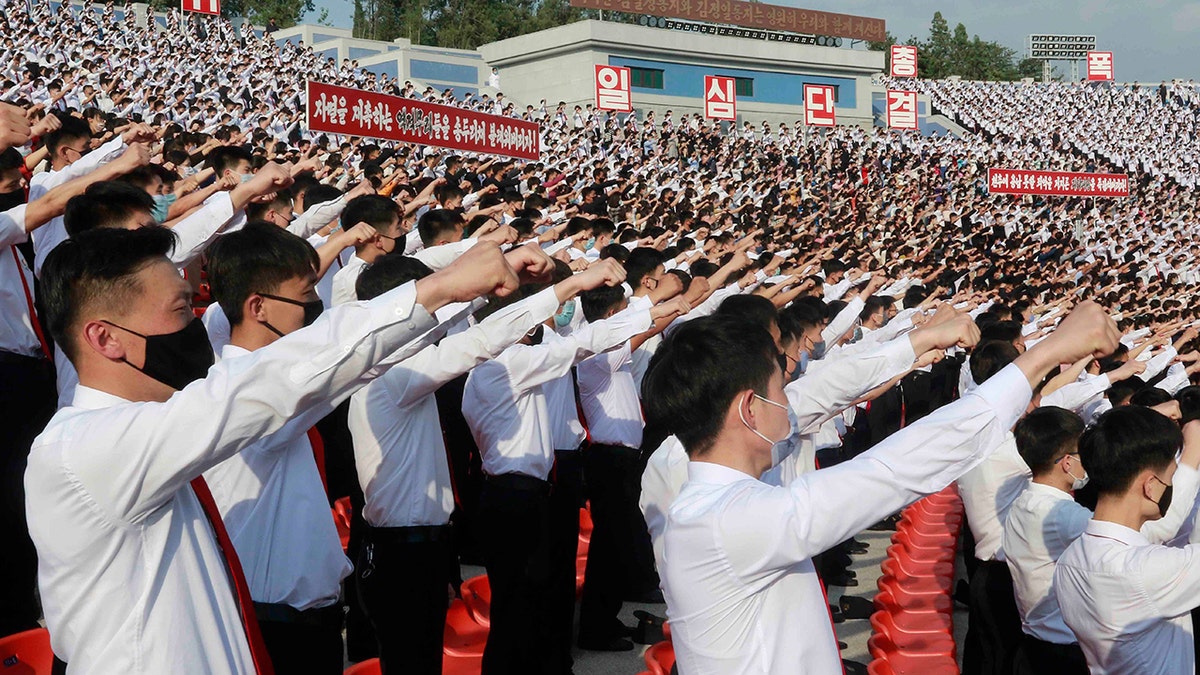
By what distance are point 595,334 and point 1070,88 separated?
51603mm

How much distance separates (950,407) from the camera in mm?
2229

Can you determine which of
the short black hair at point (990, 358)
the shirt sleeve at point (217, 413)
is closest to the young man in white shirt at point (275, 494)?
the shirt sleeve at point (217, 413)

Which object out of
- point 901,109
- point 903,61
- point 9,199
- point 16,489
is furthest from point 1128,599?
point 903,61

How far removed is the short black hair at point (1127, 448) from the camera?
3602 mm

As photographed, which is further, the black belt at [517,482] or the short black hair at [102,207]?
the black belt at [517,482]

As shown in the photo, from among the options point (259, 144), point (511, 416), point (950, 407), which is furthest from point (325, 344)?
point (259, 144)

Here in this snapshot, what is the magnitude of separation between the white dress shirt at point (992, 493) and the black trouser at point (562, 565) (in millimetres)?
Answer: 1739

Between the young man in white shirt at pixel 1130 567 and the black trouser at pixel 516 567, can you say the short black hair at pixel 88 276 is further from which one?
the young man in white shirt at pixel 1130 567

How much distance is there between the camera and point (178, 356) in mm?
2320

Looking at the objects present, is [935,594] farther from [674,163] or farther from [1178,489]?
[674,163]

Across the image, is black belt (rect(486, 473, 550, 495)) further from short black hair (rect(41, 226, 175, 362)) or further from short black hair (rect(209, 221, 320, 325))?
short black hair (rect(41, 226, 175, 362))

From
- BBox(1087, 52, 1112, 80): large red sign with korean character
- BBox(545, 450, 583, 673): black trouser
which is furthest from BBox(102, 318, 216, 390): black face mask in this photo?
BBox(1087, 52, 1112, 80): large red sign with korean character

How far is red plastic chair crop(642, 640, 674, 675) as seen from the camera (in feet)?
12.3

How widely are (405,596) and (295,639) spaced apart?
3.07 feet
